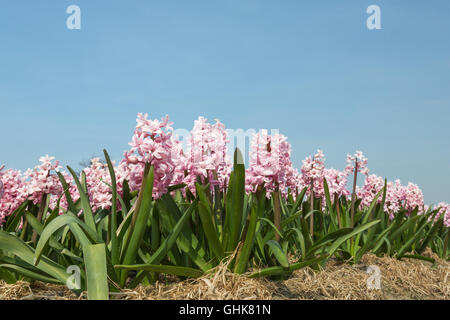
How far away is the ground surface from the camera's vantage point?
322cm

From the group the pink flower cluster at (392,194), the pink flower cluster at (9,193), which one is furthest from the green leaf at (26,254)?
the pink flower cluster at (392,194)

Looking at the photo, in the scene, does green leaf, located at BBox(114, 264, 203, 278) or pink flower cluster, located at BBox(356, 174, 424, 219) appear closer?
green leaf, located at BBox(114, 264, 203, 278)

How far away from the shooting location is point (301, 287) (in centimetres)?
399

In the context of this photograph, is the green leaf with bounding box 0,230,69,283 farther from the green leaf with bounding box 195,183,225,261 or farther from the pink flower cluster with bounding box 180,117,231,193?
the pink flower cluster with bounding box 180,117,231,193

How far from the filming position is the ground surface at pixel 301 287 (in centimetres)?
322

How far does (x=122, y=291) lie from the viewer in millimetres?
3299

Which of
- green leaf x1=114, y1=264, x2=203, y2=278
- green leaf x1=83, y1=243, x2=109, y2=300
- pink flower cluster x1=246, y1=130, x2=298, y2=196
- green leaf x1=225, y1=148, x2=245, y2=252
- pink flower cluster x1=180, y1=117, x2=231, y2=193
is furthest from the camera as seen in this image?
pink flower cluster x1=246, y1=130, x2=298, y2=196

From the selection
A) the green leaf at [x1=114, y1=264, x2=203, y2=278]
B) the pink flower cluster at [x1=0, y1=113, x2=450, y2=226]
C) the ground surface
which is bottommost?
the ground surface

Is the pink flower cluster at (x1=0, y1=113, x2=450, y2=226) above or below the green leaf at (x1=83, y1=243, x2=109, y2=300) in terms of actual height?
above

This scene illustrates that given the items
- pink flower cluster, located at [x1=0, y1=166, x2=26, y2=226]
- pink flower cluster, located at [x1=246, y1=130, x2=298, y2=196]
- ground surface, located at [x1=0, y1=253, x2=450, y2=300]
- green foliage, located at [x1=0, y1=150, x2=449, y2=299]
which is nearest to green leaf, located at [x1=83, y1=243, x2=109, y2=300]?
green foliage, located at [x1=0, y1=150, x2=449, y2=299]

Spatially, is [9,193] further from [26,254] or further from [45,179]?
[26,254]

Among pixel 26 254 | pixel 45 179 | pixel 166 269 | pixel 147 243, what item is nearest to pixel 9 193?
pixel 45 179

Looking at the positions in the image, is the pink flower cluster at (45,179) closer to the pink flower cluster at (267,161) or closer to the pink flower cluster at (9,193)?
the pink flower cluster at (9,193)
